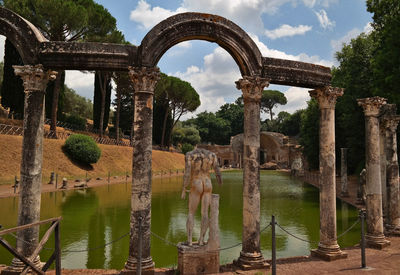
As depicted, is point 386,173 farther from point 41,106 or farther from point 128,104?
point 128,104

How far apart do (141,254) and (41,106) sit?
3893 mm

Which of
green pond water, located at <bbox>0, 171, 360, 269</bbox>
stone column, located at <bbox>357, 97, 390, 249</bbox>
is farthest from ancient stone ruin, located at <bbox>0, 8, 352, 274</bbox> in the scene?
stone column, located at <bbox>357, 97, 390, 249</bbox>

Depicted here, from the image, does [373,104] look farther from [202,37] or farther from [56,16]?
[56,16]

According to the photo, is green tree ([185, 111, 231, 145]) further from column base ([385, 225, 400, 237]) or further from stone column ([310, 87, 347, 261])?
stone column ([310, 87, 347, 261])

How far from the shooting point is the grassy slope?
73.8ft

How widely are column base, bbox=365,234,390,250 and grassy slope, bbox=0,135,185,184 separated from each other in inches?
873

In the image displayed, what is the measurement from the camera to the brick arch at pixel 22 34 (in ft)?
20.6

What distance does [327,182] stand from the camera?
754 centimetres

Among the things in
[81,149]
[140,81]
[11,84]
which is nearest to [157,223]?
[140,81]

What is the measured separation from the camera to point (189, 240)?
6.13 meters

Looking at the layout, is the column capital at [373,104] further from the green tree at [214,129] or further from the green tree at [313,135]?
the green tree at [214,129]

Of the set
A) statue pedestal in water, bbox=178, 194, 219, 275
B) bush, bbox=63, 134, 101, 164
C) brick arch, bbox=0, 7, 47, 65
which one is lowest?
statue pedestal in water, bbox=178, 194, 219, 275

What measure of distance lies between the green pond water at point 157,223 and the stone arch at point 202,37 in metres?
5.08

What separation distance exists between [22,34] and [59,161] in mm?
22585
